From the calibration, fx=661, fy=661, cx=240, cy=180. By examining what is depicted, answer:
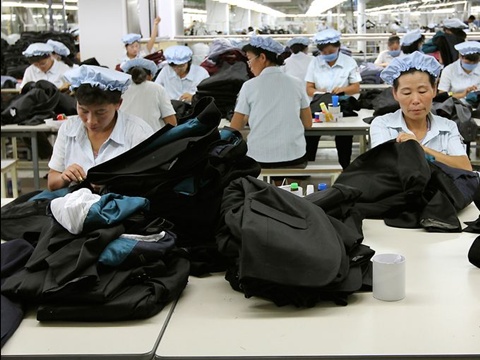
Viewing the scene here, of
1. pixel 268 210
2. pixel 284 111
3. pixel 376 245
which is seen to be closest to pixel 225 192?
pixel 268 210

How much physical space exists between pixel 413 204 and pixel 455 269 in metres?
0.51

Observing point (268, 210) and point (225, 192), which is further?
point (225, 192)

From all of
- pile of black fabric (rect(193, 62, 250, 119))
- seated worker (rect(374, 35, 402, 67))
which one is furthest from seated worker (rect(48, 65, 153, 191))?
seated worker (rect(374, 35, 402, 67))

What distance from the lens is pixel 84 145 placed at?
2965mm

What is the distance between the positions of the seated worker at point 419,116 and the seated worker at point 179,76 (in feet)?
11.5

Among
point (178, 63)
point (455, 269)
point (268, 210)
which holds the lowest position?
point (455, 269)

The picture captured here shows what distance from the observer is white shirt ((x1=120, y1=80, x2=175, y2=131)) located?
4.62 m

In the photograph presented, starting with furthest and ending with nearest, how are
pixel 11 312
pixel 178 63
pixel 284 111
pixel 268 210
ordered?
pixel 178 63 → pixel 284 111 → pixel 268 210 → pixel 11 312

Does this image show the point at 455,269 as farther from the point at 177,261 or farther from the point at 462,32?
the point at 462,32

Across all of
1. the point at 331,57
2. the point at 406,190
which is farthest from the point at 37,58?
the point at 406,190

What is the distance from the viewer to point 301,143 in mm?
4441

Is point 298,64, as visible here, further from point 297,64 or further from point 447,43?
point 447,43

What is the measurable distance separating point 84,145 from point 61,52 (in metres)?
5.12

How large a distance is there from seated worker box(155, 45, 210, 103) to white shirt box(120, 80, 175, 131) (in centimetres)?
→ 166
